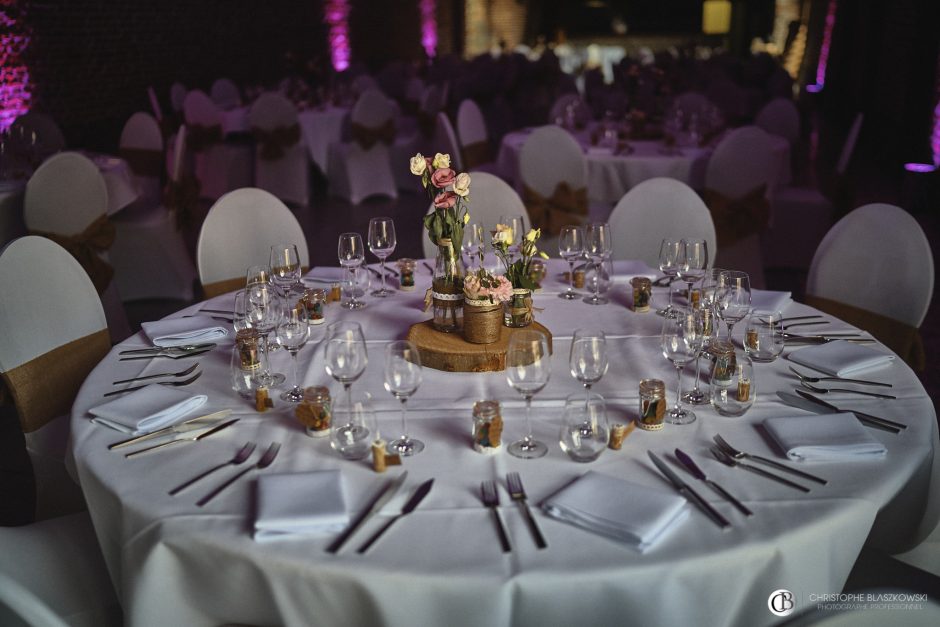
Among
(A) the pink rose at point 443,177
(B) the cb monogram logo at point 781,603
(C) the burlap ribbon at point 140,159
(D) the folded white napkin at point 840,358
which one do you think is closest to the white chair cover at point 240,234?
(A) the pink rose at point 443,177

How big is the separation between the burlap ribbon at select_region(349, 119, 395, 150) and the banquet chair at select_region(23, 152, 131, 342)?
143 inches

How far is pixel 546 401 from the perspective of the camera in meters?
2.02

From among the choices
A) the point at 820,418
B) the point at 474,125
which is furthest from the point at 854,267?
the point at 474,125

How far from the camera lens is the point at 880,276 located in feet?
9.36

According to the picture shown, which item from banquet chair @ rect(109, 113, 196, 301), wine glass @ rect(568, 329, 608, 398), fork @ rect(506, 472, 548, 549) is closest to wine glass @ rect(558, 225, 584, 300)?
wine glass @ rect(568, 329, 608, 398)

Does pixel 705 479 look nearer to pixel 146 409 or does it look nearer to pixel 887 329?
pixel 146 409

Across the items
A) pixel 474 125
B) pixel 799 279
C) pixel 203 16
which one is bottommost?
pixel 799 279

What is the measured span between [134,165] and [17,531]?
4.04 meters

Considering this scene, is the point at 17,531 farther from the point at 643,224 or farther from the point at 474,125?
the point at 474,125

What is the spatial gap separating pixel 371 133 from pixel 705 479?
6540 millimetres

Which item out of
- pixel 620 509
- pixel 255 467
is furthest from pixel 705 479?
pixel 255 467

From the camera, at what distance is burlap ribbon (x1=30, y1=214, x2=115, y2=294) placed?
418 centimetres

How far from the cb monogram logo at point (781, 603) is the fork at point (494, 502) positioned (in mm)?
491

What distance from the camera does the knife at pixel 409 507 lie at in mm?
1485
